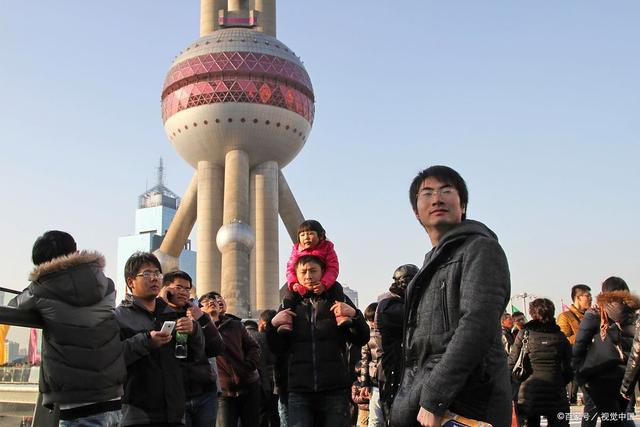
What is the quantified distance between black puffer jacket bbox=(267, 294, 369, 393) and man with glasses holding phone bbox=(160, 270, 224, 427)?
0.56 meters

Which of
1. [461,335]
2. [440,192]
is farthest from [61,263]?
[461,335]

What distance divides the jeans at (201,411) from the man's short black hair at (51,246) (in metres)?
1.81

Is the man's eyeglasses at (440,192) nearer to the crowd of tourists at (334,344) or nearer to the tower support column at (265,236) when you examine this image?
the crowd of tourists at (334,344)

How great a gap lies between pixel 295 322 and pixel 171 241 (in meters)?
35.7

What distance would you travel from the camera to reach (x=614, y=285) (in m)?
5.89

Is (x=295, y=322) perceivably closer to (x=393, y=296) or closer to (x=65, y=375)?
(x=393, y=296)

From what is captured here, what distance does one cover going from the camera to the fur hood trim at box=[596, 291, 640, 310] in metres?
5.34

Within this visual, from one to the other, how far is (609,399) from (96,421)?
4114mm

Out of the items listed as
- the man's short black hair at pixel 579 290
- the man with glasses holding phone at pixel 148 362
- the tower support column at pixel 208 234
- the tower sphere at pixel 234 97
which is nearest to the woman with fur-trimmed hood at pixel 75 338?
the man with glasses holding phone at pixel 148 362

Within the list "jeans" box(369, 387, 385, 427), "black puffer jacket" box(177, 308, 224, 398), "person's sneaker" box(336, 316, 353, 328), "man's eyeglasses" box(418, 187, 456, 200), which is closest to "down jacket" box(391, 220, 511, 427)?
"man's eyeglasses" box(418, 187, 456, 200)

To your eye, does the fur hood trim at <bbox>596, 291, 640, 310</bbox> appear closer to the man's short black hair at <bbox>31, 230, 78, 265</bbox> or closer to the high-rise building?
the man's short black hair at <bbox>31, 230, 78, 265</bbox>

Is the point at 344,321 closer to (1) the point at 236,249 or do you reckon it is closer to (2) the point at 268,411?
(2) the point at 268,411

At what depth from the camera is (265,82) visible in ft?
122

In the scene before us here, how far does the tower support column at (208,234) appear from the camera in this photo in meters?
36.9
